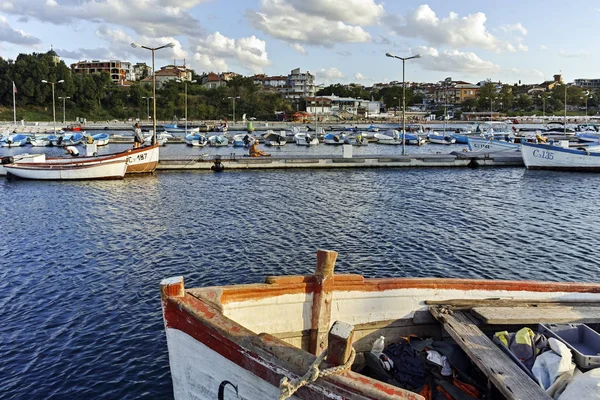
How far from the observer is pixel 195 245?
19297mm

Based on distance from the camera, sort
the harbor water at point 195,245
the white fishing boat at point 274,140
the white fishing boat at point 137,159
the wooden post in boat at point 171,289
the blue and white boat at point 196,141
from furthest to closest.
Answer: the blue and white boat at point 196,141
the white fishing boat at point 274,140
the white fishing boat at point 137,159
the harbor water at point 195,245
the wooden post in boat at point 171,289

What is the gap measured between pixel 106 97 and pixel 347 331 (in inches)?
5829

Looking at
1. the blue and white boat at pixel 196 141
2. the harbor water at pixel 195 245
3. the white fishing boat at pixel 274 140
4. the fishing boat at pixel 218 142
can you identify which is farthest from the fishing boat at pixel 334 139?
the harbor water at pixel 195 245

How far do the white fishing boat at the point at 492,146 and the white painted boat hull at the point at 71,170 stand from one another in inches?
1464

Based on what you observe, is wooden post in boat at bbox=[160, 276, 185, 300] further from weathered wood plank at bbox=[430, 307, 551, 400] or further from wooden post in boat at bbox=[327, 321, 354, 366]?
weathered wood plank at bbox=[430, 307, 551, 400]

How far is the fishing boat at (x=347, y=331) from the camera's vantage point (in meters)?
5.05

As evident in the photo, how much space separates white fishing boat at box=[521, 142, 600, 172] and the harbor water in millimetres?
6610

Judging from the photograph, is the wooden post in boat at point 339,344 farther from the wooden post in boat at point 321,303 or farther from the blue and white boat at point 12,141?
the blue and white boat at point 12,141

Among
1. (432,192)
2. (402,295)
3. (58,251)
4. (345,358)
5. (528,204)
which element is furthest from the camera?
(432,192)

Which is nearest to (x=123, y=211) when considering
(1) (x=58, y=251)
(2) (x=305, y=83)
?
(1) (x=58, y=251)

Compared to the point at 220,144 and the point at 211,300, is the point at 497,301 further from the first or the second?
the point at 220,144

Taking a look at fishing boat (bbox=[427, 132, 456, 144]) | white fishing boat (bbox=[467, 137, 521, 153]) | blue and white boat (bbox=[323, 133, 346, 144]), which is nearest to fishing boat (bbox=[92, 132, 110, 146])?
blue and white boat (bbox=[323, 133, 346, 144])

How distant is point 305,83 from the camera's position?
167875mm

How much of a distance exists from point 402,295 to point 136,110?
457 feet
